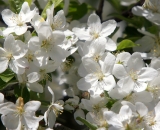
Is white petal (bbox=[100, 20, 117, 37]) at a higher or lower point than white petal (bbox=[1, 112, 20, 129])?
higher

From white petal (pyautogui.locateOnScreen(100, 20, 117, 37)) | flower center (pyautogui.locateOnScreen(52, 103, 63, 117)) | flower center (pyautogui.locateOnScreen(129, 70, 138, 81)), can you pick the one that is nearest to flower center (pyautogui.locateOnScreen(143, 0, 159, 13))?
white petal (pyautogui.locateOnScreen(100, 20, 117, 37))

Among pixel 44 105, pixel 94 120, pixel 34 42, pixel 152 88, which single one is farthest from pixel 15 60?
pixel 152 88

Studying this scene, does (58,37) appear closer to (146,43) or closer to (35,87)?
(35,87)

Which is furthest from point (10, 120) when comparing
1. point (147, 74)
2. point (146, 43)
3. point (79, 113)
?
point (146, 43)

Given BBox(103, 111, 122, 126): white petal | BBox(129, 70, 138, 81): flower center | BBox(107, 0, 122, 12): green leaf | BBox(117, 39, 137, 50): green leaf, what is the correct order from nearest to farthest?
1. BBox(103, 111, 122, 126): white petal
2. BBox(129, 70, 138, 81): flower center
3. BBox(117, 39, 137, 50): green leaf
4. BBox(107, 0, 122, 12): green leaf

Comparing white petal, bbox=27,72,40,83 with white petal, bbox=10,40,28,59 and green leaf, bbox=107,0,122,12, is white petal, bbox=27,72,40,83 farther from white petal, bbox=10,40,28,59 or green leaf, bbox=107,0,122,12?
green leaf, bbox=107,0,122,12

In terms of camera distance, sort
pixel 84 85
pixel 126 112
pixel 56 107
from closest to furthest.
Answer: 1. pixel 126 112
2. pixel 56 107
3. pixel 84 85

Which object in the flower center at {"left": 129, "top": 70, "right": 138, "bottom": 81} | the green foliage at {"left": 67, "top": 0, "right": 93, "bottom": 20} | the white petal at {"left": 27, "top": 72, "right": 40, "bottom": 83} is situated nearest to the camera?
the white petal at {"left": 27, "top": 72, "right": 40, "bottom": 83}

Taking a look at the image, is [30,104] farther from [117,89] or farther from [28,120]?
[117,89]
